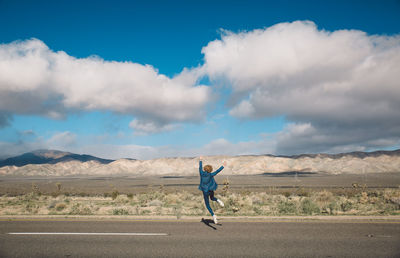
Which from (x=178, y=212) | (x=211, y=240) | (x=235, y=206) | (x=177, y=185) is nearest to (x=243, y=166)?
(x=177, y=185)

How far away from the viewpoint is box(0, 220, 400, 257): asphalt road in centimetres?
587

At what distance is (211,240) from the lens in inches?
267

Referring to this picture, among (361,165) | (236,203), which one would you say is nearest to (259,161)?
(361,165)

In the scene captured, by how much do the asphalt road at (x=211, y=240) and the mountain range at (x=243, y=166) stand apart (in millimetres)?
119766

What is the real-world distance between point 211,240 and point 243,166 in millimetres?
132111

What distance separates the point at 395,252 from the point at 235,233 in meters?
3.50

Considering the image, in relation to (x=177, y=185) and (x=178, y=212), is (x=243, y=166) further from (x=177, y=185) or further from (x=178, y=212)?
(x=178, y=212)

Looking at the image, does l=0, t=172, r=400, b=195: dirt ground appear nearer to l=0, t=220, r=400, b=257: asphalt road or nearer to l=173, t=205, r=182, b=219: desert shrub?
l=173, t=205, r=182, b=219: desert shrub

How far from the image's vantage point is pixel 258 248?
20.2ft

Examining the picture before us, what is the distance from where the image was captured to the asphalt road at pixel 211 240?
5.87m

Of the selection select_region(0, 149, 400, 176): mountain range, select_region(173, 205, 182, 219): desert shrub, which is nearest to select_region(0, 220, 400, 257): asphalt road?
select_region(173, 205, 182, 219): desert shrub

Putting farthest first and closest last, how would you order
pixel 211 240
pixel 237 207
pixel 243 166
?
pixel 243 166
pixel 237 207
pixel 211 240

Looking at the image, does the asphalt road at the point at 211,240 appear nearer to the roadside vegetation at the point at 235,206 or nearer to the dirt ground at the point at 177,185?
the roadside vegetation at the point at 235,206

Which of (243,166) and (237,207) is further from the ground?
(243,166)
